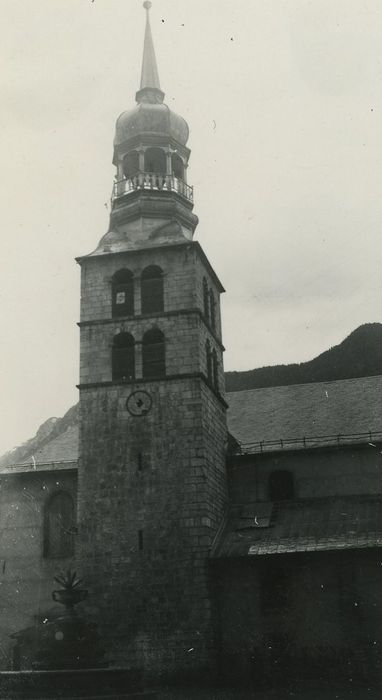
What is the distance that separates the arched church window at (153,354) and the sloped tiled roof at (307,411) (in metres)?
5.66

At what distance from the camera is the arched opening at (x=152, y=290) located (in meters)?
30.5

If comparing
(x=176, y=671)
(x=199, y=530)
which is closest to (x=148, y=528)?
(x=199, y=530)

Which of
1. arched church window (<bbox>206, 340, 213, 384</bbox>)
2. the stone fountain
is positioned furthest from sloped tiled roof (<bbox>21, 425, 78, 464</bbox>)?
the stone fountain

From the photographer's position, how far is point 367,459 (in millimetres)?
30500

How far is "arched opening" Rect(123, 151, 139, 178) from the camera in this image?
33.2 meters

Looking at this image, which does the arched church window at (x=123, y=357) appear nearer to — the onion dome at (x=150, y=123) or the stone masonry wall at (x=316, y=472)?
the stone masonry wall at (x=316, y=472)

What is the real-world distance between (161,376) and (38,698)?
13110mm

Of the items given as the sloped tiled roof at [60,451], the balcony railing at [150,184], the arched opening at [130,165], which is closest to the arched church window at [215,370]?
the sloped tiled roof at [60,451]

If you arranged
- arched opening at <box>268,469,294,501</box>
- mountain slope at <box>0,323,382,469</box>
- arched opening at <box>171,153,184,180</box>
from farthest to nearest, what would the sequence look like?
mountain slope at <box>0,323,382,469</box>
arched opening at <box>171,153,184,180</box>
arched opening at <box>268,469,294,501</box>

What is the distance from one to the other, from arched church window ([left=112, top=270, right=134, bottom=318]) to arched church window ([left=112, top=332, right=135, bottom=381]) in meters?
1.03

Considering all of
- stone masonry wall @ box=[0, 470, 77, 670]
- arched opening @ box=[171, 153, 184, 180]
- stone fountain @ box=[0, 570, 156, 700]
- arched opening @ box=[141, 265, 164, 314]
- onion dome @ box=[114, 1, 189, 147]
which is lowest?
stone fountain @ box=[0, 570, 156, 700]

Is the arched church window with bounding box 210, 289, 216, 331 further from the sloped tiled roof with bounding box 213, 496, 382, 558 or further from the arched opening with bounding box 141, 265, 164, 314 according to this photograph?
the sloped tiled roof with bounding box 213, 496, 382, 558

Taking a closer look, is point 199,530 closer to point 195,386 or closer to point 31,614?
point 195,386

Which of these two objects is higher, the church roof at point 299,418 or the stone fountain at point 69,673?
the church roof at point 299,418
